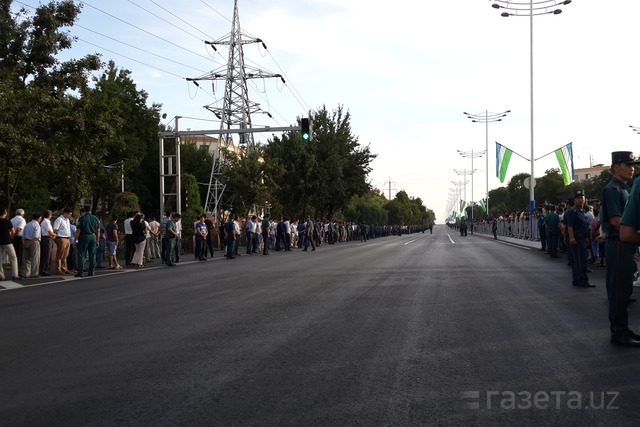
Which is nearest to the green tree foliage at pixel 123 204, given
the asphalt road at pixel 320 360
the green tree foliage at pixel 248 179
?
the green tree foliage at pixel 248 179

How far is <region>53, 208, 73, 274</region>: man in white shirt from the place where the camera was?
55.7 feet

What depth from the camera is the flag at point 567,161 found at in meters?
33.2

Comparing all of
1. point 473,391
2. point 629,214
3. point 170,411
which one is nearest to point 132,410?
point 170,411

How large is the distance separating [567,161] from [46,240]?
89.9 ft

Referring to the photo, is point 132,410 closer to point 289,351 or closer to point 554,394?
point 289,351

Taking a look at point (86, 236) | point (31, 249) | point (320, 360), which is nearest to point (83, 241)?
point (86, 236)

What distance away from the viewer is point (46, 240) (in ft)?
53.7

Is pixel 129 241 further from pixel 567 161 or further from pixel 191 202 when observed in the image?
pixel 191 202

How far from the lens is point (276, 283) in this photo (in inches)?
495

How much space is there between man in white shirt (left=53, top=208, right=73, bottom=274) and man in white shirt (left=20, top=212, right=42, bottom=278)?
33.7 inches

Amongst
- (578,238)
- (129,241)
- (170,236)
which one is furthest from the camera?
(129,241)

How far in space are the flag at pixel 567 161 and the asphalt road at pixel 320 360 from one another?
24445 mm

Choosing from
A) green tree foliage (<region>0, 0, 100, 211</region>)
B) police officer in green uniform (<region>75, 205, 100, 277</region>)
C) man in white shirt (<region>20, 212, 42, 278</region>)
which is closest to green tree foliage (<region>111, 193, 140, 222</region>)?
green tree foliage (<region>0, 0, 100, 211</region>)

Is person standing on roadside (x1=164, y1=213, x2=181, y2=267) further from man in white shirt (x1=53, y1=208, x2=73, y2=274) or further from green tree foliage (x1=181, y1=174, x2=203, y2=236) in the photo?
green tree foliage (x1=181, y1=174, x2=203, y2=236)
